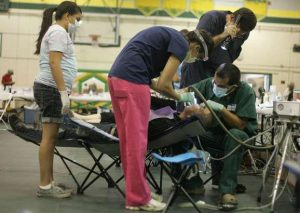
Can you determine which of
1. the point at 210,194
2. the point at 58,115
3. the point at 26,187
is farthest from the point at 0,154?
the point at 210,194

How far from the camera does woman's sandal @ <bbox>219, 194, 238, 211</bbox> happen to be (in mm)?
2701

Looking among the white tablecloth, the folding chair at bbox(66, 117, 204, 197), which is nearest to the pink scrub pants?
the folding chair at bbox(66, 117, 204, 197)

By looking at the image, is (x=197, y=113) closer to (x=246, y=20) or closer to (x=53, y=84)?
(x=246, y=20)

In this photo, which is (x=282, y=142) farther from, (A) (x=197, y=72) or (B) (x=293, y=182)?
(A) (x=197, y=72)

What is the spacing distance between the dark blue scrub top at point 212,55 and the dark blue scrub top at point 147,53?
3.31 ft

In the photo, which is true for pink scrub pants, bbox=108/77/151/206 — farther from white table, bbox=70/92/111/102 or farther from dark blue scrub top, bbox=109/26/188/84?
white table, bbox=70/92/111/102

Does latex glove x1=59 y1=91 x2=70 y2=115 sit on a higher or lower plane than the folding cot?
higher

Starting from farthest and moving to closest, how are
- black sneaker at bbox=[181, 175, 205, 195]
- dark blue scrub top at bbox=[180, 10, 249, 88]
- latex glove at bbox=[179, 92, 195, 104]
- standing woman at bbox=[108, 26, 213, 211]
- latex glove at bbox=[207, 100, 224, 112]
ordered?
dark blue scrub top at bbox=[180, 10, 249, 88] → black sneaker at bbox=[181, 175, 205, 195] → latex glove at bbox=[207, 100, 224, 112] → latex glove at bbox=[179, 92, 195, 104] → standing woman at bbox=[108, 26, 213, 211]

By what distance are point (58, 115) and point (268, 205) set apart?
1466 millimetres

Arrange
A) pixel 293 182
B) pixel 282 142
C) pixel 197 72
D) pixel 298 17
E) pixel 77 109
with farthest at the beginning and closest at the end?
1. pixel 298 17
2. pixel 77 109
3. pixel 197 72
4. pixel 293 182
5. pixel 282 142

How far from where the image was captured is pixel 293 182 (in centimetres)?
290

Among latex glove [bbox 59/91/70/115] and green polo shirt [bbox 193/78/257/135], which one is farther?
green polo shirt [bbox 193/78/257/135]

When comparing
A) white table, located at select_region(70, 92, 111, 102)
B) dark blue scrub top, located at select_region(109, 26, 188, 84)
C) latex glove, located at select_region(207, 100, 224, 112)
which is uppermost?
dark blue scrub top, located at select_region(109, 26, 188, 84)

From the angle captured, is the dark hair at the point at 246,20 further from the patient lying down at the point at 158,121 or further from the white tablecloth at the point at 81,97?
the white tablecloth at the point at 81,97
